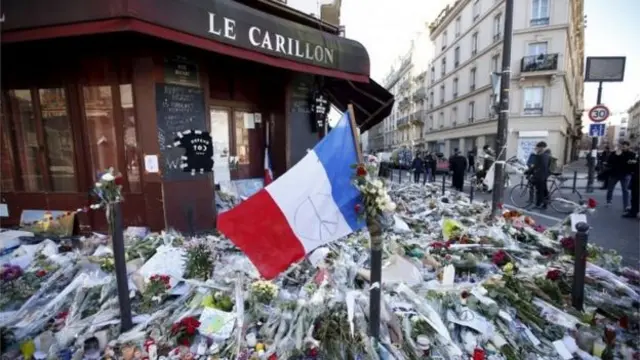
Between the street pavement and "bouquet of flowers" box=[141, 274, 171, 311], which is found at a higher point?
"bouquet of flowers" box=[141, 274, 171, 311]

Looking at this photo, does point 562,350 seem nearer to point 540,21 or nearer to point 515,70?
point 515,70

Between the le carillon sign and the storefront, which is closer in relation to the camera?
the le carillon sign

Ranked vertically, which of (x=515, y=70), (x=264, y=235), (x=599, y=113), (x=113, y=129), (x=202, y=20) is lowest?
(x=264, y=235)

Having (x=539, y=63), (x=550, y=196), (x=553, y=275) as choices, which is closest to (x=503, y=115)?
(x=553, y=275)

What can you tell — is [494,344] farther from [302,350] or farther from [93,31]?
[93,31]

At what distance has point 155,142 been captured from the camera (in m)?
5.20

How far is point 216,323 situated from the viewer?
2.92 meters

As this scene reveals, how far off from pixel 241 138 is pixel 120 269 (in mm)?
4642

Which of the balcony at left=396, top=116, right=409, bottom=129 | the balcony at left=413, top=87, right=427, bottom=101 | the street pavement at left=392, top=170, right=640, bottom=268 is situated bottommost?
→ the street pavement at left=392, top=170, right=640, bottom=268

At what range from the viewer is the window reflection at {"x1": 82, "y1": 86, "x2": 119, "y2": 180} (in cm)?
541

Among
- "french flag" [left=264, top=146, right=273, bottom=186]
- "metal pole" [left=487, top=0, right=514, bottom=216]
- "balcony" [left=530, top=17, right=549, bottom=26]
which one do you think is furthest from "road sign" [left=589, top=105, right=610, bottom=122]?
"balcony" [left=530, top=17, right=549, bottom=26]

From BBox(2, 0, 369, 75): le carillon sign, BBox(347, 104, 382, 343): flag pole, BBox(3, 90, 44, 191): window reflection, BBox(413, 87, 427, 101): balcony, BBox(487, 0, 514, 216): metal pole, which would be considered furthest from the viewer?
BBox(413, 87, 427, 101): balcony

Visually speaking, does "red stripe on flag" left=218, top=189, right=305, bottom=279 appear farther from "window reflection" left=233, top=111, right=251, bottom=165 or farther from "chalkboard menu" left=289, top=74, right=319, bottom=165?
"chalkboard menu" left=289, top=74, right=319, bottom=165

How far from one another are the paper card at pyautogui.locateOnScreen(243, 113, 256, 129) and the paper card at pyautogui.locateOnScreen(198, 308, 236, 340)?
4.91 m
